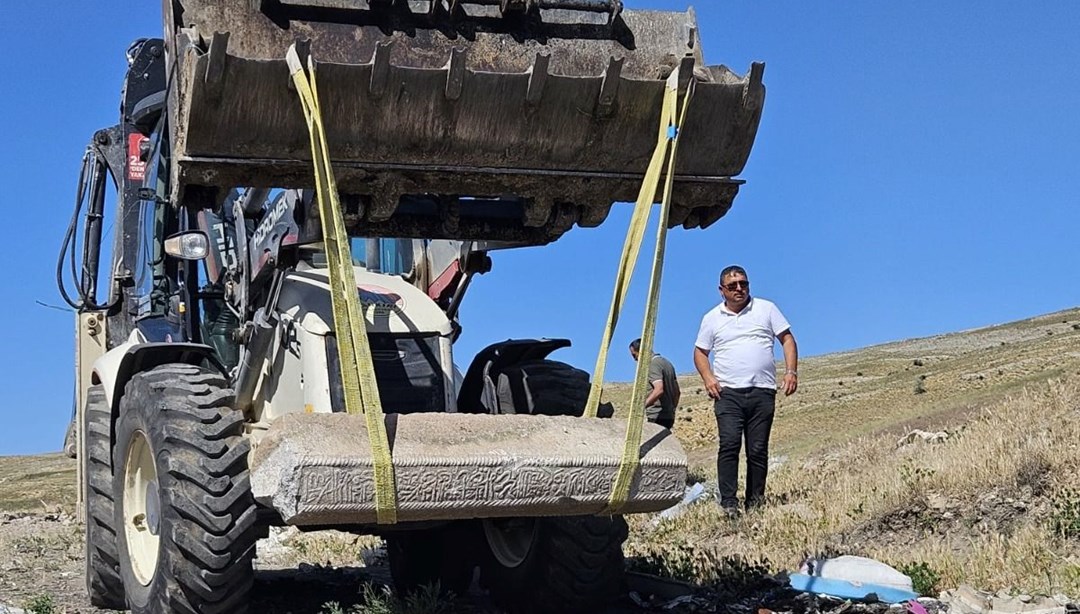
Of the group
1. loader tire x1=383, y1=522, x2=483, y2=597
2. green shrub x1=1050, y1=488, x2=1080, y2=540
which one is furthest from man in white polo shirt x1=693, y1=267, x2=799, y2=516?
loader tire x1=383, y1=522, x2=483, y2=597

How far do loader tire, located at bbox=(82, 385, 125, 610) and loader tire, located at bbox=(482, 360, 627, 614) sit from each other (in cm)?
201

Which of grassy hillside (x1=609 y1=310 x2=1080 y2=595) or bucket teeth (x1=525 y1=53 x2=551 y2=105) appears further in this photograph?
grassy hillside (x1=609 y1=310 x2=1080 y2=595)

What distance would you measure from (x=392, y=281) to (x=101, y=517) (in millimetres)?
1955

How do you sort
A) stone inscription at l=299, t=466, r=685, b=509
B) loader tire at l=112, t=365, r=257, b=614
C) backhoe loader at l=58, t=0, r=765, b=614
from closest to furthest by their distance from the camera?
stone inscription at l=299, t=466, r=685, b=509, backhoe loader at l=58, t=0, r=765, b=614, loader tire at l=112, t=365, r=257, b=614

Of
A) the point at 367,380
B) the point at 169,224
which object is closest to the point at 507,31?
the point at 367,380

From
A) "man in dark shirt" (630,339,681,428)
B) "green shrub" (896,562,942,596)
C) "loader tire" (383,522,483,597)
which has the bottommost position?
"green shrub" (896,562,942,596)

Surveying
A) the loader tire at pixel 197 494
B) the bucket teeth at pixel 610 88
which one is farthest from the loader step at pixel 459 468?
the bucket teeth at pixel 610 88

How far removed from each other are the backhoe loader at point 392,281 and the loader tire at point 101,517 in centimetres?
2

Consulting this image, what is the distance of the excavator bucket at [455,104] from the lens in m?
5.75

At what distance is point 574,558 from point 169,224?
343cm

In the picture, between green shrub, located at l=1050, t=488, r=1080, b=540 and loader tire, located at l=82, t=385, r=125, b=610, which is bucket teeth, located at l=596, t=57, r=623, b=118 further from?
green shrub, located at l=1050, t=488, r=1080, b=540

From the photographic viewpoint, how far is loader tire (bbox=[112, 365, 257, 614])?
18.8ft

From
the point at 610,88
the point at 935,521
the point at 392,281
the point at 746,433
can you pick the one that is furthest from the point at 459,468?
the point at 746,433

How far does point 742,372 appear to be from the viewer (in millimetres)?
9516
